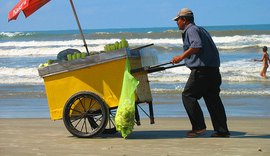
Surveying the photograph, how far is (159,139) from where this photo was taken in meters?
6.59

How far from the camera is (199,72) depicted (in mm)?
6422

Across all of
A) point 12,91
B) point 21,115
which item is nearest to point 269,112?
point 21,115

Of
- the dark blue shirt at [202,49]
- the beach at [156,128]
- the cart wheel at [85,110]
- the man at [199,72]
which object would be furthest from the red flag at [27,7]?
Answer: the dark blue shirt at [202,49]

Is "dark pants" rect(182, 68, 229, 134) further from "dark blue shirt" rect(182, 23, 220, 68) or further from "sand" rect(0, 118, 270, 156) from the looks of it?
"sand" rect(0, 118, 270, 156)

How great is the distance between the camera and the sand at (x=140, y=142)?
5684mm

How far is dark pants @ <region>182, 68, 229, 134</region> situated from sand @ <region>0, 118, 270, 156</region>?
215 millimetres

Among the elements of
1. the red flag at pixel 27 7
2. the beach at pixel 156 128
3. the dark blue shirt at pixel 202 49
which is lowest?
the beach at pixel 156 128

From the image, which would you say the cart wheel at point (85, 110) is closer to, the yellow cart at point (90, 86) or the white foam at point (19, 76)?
the yellow cart at point (90, 86)

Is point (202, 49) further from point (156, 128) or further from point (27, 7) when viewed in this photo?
point (27, 7)

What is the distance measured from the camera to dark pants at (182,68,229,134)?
6.44 meters

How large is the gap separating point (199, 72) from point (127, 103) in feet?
2.97

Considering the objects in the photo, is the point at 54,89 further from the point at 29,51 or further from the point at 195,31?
the point at 29,51

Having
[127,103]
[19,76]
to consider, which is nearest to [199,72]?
[127,103]

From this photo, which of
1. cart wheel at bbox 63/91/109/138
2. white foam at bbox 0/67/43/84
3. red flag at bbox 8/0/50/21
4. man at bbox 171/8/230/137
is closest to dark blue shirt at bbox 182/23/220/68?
man at bbox 171/8/230/137
